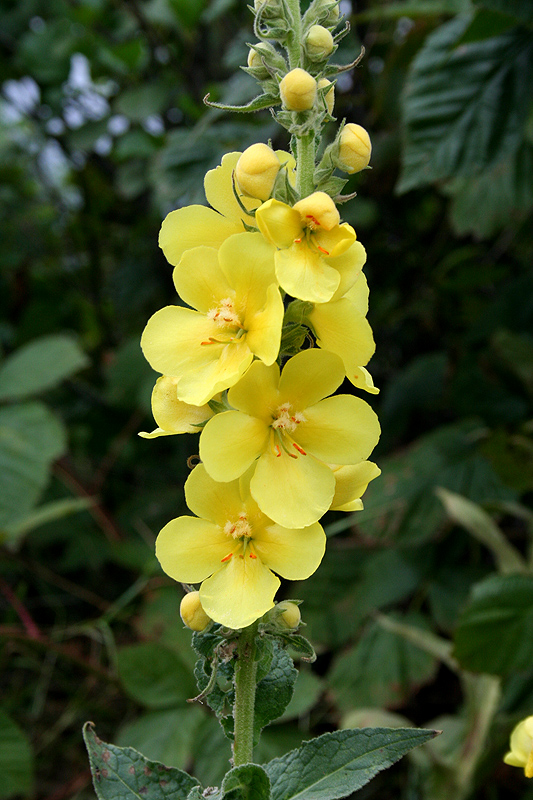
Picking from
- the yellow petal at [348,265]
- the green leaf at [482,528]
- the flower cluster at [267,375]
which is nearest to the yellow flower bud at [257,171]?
the flower cluster at [267,375]

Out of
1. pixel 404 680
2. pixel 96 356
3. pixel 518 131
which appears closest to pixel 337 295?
pixel 518 131

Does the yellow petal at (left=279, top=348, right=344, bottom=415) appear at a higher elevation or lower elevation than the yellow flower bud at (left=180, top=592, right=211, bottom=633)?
higher

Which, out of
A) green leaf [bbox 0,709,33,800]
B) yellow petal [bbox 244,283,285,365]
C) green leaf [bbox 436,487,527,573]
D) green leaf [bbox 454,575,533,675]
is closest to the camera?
yellow petal [bbox 244,283,285,365]

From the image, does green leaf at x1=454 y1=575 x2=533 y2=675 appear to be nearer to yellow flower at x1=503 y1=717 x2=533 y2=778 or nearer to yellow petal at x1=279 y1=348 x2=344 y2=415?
yellow flower at x1=503 y1=717 x2=533 y2=778

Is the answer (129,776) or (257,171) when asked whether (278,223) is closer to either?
(257,171)

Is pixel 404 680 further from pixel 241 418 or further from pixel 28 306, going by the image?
pixel 28 306

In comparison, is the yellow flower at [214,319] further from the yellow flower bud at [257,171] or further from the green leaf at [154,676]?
the green leaf at [154,676]

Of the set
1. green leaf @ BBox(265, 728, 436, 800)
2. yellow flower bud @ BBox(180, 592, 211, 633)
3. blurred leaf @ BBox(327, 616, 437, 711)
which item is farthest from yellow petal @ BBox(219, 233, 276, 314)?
blurred leaf @ BBox(327, 616, 437, 711)
